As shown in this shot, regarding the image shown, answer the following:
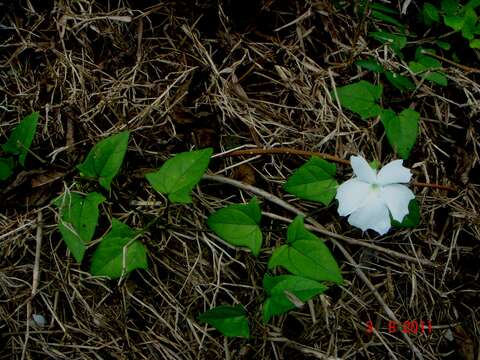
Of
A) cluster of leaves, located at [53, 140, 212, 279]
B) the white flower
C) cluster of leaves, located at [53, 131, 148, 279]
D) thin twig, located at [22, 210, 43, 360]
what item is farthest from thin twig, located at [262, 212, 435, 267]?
thin twig, located at [22, 210, 43, 360]

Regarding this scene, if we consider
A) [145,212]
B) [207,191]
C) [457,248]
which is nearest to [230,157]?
[207,191]

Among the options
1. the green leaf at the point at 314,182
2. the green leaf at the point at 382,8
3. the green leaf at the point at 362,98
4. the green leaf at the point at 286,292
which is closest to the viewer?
the green leaf at the point at 286,292

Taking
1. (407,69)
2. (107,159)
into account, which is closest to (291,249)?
(107,159)

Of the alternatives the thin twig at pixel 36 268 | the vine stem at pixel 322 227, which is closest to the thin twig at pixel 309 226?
the vine stem at pixel 322 227

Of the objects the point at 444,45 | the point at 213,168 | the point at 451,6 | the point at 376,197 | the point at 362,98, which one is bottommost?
the point at 213,168

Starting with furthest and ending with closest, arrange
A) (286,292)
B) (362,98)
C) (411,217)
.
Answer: (362,98)
(411,217)
(286,292)

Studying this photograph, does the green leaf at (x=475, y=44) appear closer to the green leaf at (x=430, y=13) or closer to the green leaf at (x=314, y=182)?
the green leaf at (x=430, y=13)
